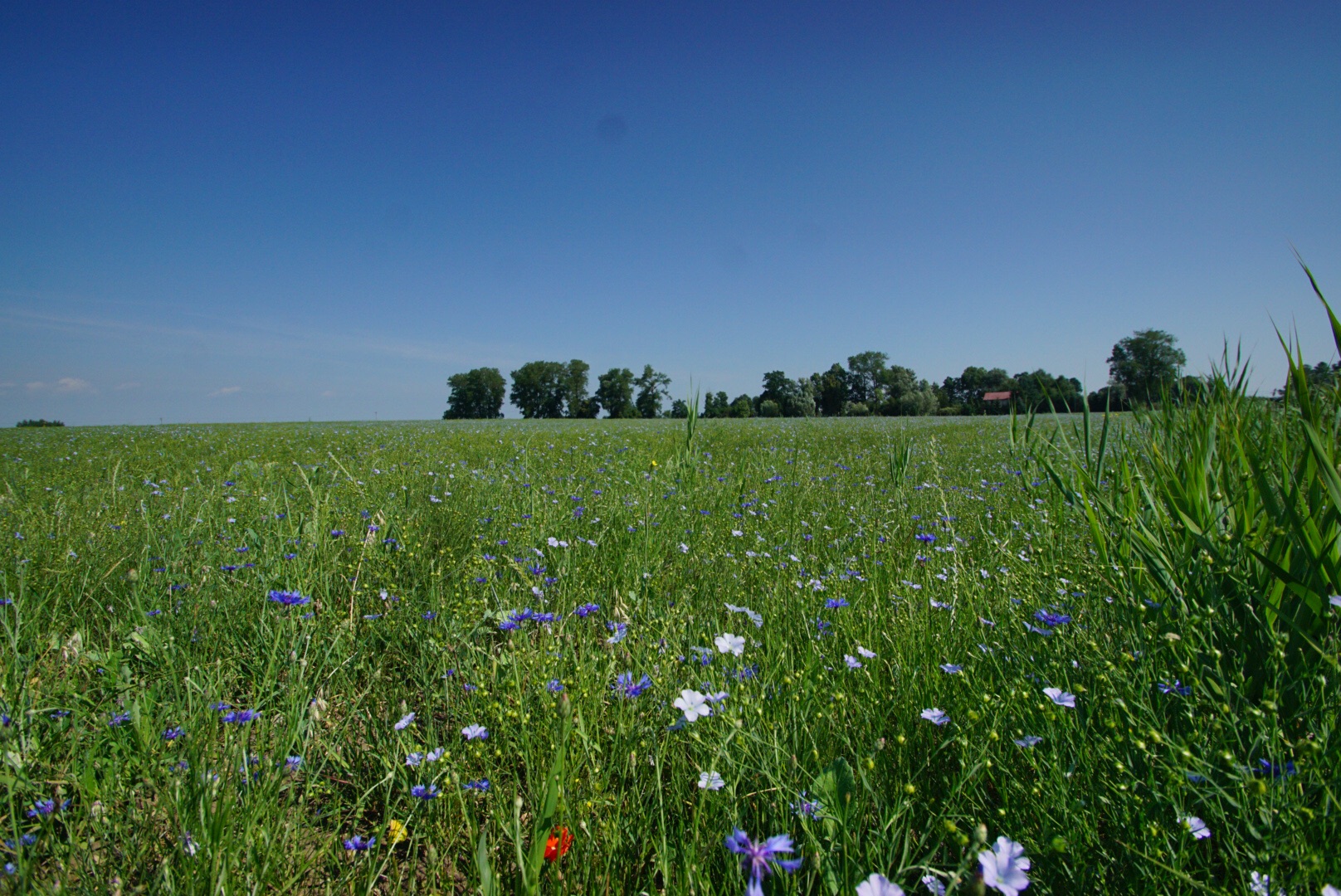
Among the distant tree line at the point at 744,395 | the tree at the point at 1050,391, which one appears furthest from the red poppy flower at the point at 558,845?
the distant tree line at the point at 744,395

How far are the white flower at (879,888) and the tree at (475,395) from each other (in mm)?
98198

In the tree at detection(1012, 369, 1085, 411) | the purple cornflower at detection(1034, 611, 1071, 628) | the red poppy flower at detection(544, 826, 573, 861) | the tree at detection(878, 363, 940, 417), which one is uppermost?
the tree at detection(878, 363, 940, 417)

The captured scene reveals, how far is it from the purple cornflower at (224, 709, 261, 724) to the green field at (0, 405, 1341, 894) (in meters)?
0.01

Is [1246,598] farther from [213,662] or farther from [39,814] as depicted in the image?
[213,662]

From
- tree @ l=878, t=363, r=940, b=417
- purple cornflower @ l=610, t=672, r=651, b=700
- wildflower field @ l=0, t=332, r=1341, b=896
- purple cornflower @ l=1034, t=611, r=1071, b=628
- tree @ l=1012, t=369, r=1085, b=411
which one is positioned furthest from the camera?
tree @ l=878, t=363, r=940, b=417

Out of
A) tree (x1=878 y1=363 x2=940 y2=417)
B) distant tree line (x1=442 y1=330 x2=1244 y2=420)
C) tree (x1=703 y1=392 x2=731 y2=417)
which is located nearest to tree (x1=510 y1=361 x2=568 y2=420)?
distant tree line (x1=442 y1=330 x2=1244 y2=420)

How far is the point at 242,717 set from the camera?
1.44m

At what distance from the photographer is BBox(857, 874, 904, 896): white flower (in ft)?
2.77

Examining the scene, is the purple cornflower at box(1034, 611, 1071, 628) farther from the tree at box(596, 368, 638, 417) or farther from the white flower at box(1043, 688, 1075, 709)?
the tree at box(596, 368, 638, 417)

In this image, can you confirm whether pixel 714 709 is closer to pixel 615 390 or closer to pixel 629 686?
pixel 629 686

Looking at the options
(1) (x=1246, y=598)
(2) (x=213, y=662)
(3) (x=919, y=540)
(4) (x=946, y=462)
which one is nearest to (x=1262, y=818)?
(1) (x=1246, y=598)

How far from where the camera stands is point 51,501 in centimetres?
473

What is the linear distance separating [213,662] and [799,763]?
1.88 metres

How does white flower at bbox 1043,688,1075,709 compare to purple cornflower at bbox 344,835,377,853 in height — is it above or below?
above
